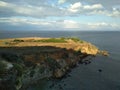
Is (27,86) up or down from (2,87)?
down

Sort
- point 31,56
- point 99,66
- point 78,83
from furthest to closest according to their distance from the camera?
point 99,66 → point 31,56 → point 78,83

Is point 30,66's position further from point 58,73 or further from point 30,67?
point 58,73

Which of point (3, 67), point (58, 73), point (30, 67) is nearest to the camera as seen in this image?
point (3, 67)

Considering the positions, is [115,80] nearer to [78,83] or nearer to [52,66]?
[78,83]

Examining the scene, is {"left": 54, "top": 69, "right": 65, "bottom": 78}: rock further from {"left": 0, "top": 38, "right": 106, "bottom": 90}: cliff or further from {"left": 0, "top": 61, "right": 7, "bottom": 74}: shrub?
{"left": 0, "top": 61, "right": 7, "bottom": 74}: shrub

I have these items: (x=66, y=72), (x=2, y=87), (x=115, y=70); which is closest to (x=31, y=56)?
(x=66, y=72)

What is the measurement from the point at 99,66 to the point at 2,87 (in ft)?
170

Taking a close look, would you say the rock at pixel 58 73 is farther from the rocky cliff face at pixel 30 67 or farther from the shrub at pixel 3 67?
the shrub at pixel 3 67

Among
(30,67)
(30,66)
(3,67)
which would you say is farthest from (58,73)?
(3,67)

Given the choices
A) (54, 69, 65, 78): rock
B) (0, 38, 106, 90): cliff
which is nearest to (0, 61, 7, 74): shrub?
(0, 38, 106, 90): cliff

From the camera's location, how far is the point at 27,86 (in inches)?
2130

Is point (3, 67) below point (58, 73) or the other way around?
the other way around

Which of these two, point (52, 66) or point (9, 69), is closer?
point (9, 69)

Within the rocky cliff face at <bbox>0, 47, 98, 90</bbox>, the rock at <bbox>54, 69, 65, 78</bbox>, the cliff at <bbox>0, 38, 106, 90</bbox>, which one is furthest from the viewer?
the rock at <bbox>54, 69, 65, 78</bbox>
